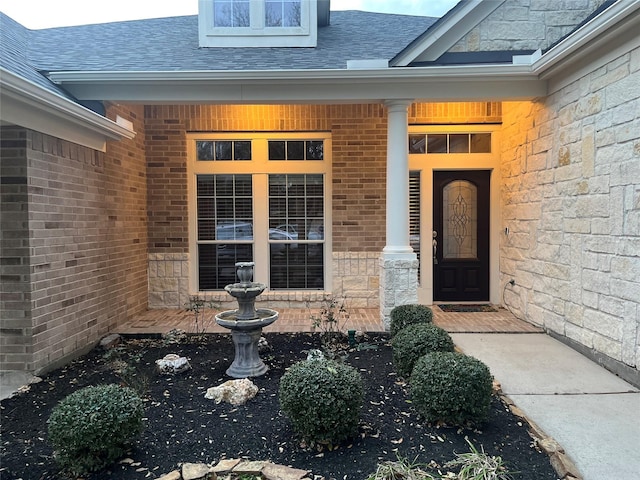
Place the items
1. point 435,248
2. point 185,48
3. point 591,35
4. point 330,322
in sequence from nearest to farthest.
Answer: point 591,35 → point 330,322 → point 185,48 → point 435,248

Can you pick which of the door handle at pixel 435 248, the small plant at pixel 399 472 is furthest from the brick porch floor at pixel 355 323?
the small plant at pixel 399 472

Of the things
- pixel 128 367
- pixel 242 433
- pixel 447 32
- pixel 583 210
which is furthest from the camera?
pixel 447 32

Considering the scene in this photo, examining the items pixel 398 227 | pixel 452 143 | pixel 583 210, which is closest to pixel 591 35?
pixel 583 210

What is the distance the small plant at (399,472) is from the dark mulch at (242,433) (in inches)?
4.4

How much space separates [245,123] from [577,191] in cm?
494

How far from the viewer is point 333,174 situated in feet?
23.3

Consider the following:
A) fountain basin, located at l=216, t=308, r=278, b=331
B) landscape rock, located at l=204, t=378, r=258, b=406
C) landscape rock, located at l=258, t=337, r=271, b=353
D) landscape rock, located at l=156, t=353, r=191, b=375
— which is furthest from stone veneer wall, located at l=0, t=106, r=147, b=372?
landscape rock, located at l=258, t=337, r=271, b=353

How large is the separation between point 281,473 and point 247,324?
1799 mm

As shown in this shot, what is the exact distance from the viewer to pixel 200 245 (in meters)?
7.27

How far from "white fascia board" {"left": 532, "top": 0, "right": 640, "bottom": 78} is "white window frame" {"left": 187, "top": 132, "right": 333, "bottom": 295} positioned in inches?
132

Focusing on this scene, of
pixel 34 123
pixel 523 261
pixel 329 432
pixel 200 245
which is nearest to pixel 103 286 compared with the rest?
pixel 200 245

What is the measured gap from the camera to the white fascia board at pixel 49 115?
366cm

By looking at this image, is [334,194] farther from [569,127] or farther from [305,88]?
[569,127]

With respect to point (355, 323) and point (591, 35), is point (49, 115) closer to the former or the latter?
point (355, 323)
